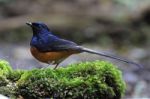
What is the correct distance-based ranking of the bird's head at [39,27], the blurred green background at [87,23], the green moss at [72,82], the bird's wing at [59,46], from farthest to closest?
1. the blurred green background at [87,23]
2. the bird's head at [39,27]
3. the bird's wing at [59,46]
4. the green moss at [72,82]

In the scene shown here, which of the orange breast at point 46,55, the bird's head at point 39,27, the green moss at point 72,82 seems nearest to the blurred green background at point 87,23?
the bird's head at point 39,27

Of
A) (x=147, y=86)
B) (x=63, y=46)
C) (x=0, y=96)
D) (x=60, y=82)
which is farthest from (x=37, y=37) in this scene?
(x=147, y=86)

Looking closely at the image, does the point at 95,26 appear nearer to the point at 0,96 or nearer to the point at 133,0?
the point at 133,0

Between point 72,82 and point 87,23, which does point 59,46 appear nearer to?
point 72,82

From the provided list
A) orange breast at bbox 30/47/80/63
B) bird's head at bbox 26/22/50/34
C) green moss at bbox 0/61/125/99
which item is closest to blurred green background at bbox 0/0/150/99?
bird's head at bbox 26/22/50/34

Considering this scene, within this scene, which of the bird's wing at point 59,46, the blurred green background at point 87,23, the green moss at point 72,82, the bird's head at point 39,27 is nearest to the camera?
the green moss at point 72,82

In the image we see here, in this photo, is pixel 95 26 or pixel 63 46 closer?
pixel 63 46

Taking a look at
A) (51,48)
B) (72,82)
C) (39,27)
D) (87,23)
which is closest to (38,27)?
(39,27)

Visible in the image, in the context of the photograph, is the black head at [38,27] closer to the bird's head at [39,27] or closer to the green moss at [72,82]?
the bird's head at [39,27]

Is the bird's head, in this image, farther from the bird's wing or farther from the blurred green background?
the blurred green background
